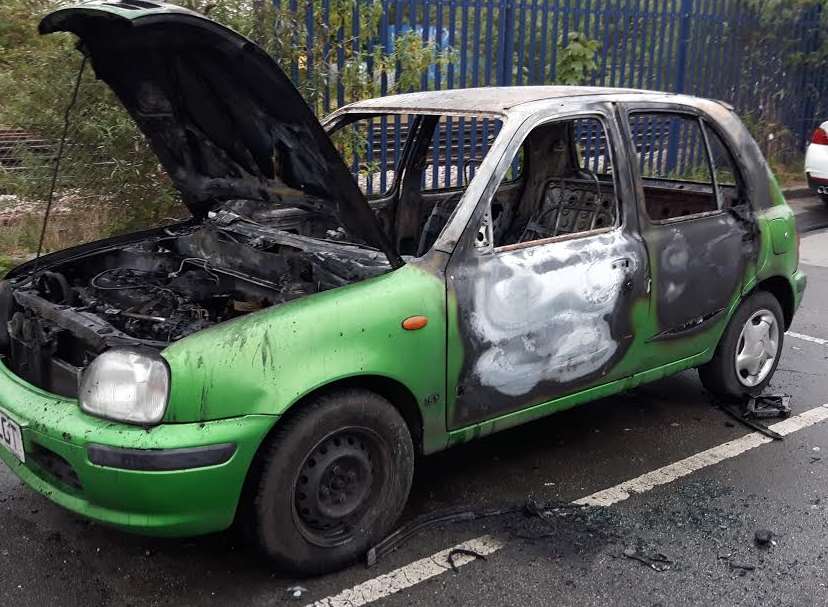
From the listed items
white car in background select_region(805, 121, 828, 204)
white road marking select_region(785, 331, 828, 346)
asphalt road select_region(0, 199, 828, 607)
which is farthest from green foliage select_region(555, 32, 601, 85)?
asphalt road select_region(0, 199, 828, 607)

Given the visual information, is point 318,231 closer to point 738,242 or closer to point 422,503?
point 422,503

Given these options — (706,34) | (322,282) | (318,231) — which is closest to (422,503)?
(322,282)

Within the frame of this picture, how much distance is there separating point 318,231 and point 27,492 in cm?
174

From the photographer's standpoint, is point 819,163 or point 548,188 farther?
point 819,163

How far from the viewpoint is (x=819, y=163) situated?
10.4 meters

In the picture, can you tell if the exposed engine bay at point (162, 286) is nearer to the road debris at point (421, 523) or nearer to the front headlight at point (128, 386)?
the front headlight at point (128, 386)

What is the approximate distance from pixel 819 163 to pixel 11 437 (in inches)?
402

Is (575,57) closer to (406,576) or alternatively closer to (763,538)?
(763,538)

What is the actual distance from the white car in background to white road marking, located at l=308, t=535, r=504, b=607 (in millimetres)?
8997

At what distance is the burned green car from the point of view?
104 inches

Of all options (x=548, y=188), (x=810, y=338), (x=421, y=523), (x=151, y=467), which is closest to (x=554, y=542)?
(x=421, y=523)

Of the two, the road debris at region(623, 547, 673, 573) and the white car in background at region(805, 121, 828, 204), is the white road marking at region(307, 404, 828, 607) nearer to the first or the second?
the road debris at region(623, 547, 673, 573)

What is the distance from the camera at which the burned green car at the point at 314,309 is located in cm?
265

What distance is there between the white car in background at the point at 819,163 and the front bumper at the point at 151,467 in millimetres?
9750
